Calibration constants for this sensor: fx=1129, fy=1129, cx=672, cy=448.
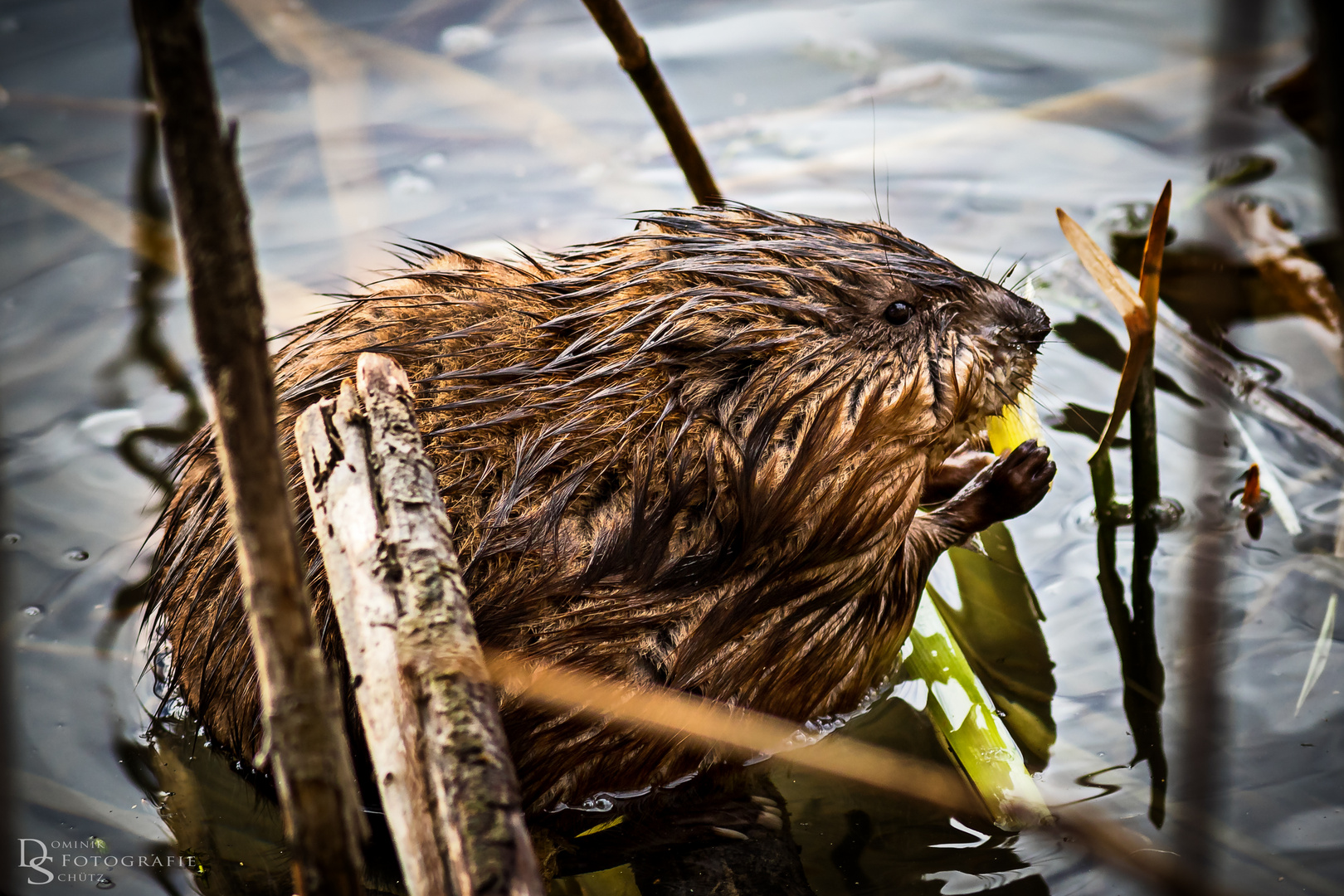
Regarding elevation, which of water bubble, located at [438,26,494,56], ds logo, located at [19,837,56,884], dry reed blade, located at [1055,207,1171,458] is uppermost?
water bubble, located at [438,26,494,56]

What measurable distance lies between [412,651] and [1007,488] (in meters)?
1.44

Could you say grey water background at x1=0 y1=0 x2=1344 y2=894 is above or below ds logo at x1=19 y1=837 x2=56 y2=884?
above

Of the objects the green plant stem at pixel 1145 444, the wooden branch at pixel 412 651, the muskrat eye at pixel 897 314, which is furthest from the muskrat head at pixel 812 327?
the wooden branch at pixel 412 651

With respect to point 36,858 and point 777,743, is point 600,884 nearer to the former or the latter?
point 777,743

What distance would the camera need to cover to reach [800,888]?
6.18ft

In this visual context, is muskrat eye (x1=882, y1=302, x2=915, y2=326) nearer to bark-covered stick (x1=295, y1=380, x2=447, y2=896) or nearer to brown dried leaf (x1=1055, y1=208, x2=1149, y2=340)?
brown dried leaf (x1=1055, y1=208, x2=1149, y2=340)

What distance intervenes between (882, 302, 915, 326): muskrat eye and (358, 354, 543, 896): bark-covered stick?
101cm

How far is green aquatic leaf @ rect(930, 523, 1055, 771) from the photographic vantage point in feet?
7.04

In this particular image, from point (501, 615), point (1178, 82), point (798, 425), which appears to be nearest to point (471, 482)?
point (501, 615)

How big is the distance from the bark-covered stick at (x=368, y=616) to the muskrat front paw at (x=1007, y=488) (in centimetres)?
134

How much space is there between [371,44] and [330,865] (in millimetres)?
3658

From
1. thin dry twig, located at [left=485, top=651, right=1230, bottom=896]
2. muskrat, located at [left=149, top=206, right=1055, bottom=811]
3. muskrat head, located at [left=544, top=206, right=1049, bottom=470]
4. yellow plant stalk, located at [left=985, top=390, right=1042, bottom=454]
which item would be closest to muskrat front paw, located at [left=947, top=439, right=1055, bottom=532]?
muskrat, located at [left=149, top=206, right=1055, bottom=811]

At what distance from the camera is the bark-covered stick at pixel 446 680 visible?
3.41ft

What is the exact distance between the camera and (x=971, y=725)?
2.08 metres
